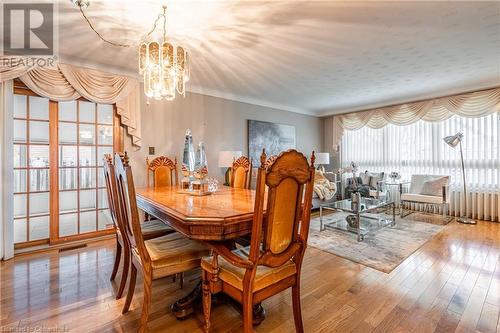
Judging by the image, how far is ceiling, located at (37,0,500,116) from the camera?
6.70 ft

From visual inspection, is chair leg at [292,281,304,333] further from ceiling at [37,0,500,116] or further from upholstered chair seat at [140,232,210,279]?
ceiling at [37,0,500,116]

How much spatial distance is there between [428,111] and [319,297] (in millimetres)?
4634

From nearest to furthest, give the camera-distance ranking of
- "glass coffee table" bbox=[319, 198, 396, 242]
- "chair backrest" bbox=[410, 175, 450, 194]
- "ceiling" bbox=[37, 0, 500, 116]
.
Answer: "ceiling" bbox=[37, 0, 500, 116], "glass coffee table" bbox=[319, 198, 396, 242], "chair backrest" bbox=[410, 175, 450, 194]

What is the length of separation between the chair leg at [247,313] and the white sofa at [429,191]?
14.2ft

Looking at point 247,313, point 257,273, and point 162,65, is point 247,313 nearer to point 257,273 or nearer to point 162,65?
point 257,273

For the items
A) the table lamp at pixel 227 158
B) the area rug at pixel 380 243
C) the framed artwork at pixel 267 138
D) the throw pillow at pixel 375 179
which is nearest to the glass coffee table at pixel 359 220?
the area rug at pixel 380 243

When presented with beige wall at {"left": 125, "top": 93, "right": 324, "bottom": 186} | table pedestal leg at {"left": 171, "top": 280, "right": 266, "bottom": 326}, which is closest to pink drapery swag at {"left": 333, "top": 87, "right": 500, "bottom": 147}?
beige wall at {"left": 125, "top": 93, "right": 324, "bottom": 186}

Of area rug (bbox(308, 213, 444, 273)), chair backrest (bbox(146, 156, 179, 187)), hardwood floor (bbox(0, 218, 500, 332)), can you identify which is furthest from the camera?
chair backrest (bbox(146, 156, 179, 187))

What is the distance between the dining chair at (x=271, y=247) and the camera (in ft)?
4.10

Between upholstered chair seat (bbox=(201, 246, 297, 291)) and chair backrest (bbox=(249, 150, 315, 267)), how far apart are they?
2.8 inches

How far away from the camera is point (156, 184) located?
9.98 feet

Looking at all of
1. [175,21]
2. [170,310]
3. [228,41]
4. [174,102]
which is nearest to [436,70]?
[228,41]

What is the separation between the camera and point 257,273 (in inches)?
52.8

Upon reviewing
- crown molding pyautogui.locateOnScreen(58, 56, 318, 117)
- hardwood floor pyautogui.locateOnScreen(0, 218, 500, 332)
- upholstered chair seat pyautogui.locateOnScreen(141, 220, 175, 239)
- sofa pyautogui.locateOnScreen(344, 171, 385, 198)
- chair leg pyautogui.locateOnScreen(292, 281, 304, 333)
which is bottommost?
hardwood floor pyautogui.locateOnScreen(0, 218, 500, 332)
